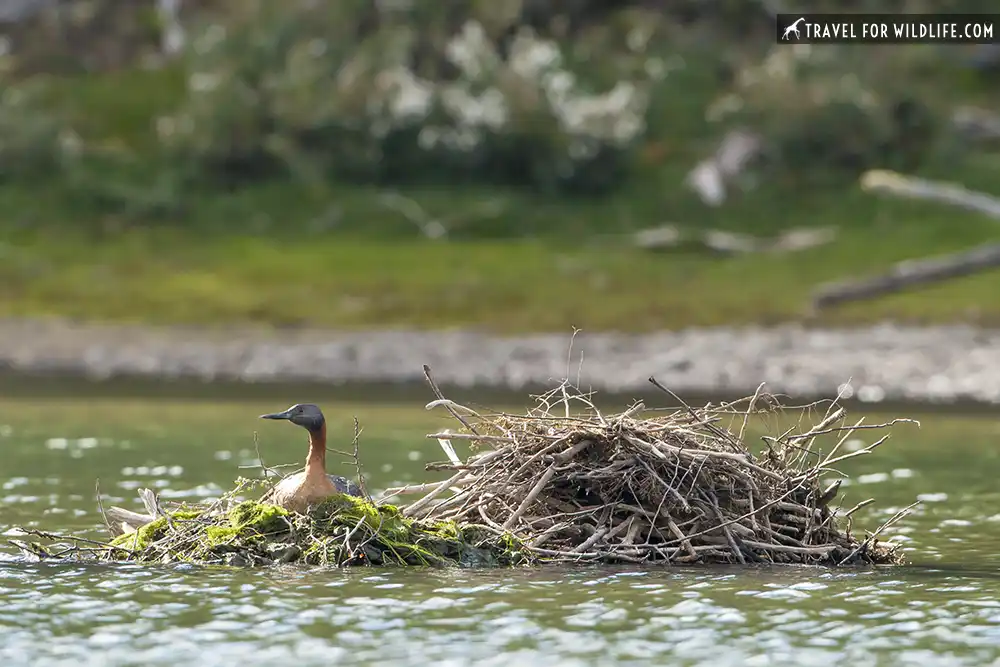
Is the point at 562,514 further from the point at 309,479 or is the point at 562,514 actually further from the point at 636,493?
the point at 309,479

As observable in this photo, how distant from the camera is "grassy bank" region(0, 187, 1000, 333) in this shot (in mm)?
40031

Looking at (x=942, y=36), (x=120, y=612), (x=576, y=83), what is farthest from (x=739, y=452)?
(x=942, y=36)

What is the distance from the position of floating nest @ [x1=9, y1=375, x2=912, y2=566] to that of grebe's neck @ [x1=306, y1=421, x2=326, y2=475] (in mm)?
297

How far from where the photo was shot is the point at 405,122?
160 ft

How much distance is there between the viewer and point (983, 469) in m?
24.6

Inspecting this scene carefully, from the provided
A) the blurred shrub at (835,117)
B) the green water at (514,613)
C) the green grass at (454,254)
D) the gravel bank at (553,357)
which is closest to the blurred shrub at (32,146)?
the green grass at (454,254)

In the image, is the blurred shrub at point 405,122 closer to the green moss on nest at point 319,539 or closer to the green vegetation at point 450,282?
the green vegetation at point 450,282

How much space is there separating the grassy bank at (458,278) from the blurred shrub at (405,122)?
3.19m

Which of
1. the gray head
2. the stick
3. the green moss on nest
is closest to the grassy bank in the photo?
the stick

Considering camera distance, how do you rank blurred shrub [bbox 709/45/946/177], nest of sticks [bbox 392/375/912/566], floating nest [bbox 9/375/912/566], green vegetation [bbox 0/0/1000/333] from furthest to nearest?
blurred shrub [bbox 709/45/946/177] < green vegetation [bbox 0/0/1000/333] < nest of sticks [bbox 392/375/912/566] < floating nest [bbox 9/375/912/566]

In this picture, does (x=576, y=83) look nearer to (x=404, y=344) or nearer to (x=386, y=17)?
(x=386, y=17)

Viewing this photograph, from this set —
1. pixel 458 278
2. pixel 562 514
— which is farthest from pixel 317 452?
pixel 458 278

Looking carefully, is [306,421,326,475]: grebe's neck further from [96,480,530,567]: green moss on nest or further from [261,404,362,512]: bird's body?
[96,480,530,567]: green moss on nest

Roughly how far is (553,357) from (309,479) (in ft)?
70.9
